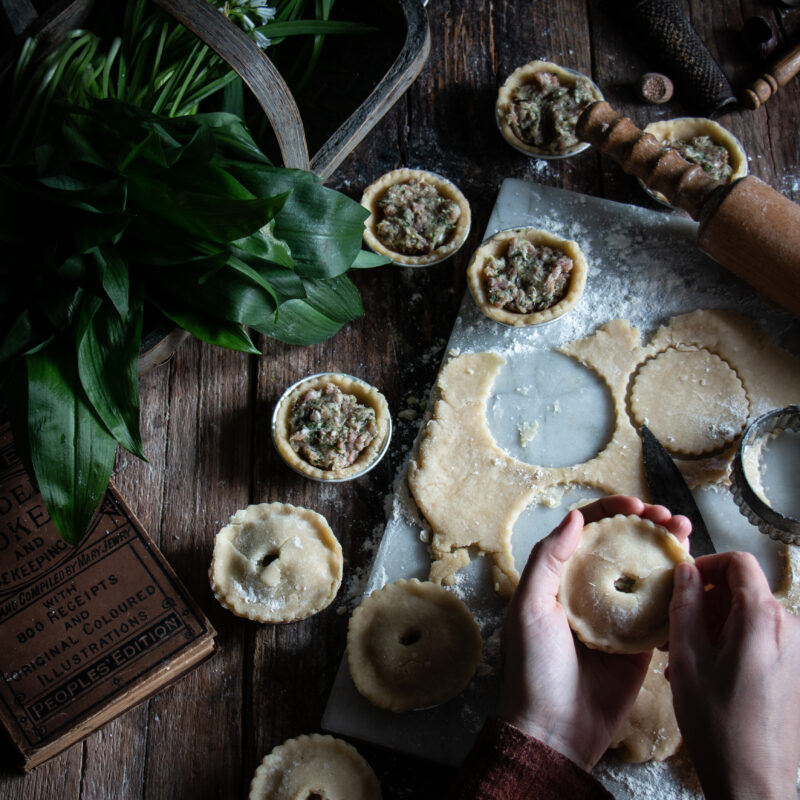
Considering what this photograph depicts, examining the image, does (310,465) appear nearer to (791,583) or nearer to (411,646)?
(411,646)

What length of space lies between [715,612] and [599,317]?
111 cm

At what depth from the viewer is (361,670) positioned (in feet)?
8.17

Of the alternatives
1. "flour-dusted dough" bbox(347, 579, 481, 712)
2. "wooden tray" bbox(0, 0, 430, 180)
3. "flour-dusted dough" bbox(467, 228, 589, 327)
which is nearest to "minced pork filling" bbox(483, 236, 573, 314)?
"flour-dusted dough" bbox(467, 228, 589, 327)

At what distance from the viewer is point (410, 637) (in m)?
2.54

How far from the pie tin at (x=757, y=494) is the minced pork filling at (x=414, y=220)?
126 centimetres

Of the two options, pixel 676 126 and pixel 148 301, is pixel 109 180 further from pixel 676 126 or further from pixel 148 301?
pixel 676 126

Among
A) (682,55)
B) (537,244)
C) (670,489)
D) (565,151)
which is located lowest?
(670,489)

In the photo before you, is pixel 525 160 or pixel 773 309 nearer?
pixel 773 309

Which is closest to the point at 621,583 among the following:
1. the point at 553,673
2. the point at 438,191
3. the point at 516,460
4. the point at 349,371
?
the point at 553,673

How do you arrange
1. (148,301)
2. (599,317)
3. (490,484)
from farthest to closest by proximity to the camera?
(599,317) < (490,484) < (148,301)

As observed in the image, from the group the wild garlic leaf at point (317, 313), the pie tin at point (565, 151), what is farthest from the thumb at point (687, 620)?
the pie tin at point (565, 151)

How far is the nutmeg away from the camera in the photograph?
317cm

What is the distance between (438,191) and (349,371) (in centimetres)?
77

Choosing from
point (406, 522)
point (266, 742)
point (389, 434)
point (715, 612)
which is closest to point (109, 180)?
point (389, 434)
